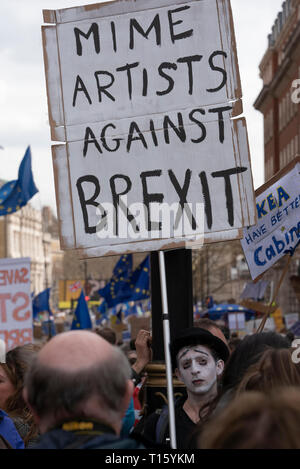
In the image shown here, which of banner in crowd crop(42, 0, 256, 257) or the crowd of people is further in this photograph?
banner in crowd crop(42, 0, 256, 257)

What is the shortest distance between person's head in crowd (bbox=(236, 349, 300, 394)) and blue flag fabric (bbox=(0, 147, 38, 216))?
11816 mm

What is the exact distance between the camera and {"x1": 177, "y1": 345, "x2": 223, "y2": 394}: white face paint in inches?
168

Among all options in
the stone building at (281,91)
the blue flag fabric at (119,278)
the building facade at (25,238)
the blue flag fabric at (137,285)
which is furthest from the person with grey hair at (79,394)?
the building facade at (25,238)

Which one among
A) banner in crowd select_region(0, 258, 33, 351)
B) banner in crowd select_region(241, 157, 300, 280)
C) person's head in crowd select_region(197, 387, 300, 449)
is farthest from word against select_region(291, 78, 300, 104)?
banner in crowd select_region(0, 258, 33, 351)

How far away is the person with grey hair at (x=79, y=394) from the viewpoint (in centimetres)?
242

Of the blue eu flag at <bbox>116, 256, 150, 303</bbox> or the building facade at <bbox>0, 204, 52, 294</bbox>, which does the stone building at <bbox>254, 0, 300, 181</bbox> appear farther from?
the building facade at <bbox>0, 204, 52, 294</bbox>

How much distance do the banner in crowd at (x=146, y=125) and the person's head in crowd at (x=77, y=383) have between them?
1.65m

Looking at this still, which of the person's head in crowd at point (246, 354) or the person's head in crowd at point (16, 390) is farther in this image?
the person's head in crowd at point (16, 390)

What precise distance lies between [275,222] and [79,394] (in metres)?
4.04

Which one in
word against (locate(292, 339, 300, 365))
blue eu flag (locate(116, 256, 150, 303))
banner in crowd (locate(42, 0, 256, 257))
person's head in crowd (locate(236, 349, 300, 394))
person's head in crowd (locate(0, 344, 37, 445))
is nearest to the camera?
person's head in crowd (locate(236, 349, 300, 394))

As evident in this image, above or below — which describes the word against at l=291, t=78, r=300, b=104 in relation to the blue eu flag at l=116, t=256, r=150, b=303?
above

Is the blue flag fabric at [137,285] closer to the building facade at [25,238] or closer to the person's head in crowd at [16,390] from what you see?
the person's head in crowd at [16,390]

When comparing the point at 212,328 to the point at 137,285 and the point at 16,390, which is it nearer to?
the point at 16,390

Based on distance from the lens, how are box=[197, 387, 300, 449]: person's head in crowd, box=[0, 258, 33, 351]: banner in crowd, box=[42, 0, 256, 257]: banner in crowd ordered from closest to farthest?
box=[197, 387, 300, 449]: person's head in crowd, box=[42, 0, 256, 257]: banner in crowd, box=[0, 258, 33, 351]: banner in crowd
